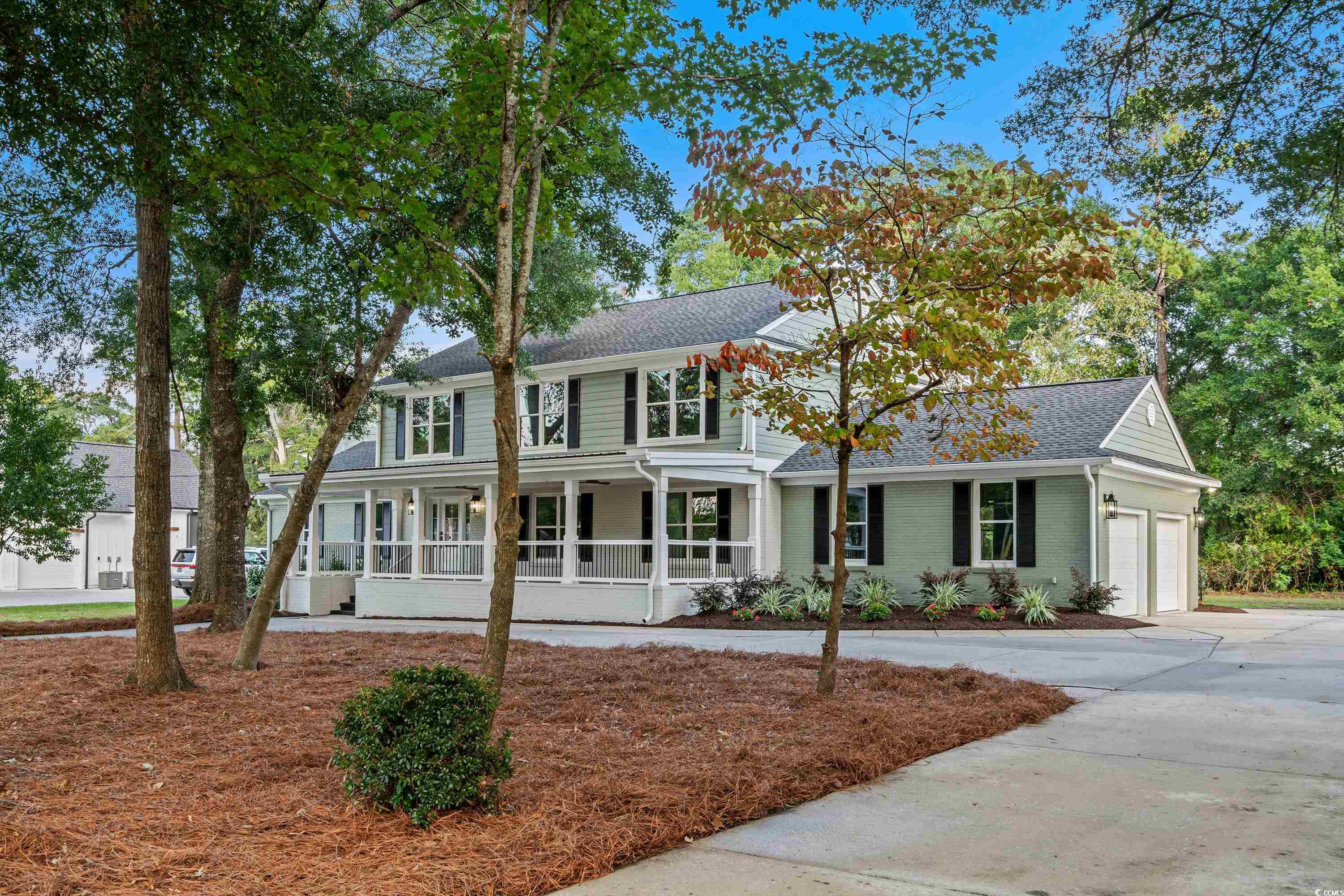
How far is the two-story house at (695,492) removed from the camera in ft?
58.6

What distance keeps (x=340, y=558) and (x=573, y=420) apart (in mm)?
8878

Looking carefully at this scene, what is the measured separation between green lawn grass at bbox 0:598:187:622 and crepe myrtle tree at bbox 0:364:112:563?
1432mm

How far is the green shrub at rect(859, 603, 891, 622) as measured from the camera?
16.9 metres

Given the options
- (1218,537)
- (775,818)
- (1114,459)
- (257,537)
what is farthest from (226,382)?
(257,537)

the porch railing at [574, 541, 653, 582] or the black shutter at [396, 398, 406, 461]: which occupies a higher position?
the black shutter at [396, 398, 406, 461]

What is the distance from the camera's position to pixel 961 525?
18188mm

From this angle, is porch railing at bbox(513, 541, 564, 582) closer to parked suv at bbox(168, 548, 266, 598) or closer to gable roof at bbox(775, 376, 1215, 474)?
gable roof at bbox(775, 376, 1215, 474)

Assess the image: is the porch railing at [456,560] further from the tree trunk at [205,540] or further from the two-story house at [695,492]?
the tree trunk at [205,540]

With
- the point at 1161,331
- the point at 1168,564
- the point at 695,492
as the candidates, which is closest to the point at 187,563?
the point at 695,492

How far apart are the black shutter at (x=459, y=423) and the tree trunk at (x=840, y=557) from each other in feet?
54.5

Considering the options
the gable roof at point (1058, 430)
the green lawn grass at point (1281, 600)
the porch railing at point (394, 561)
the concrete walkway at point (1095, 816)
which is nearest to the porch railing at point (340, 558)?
the porch railing at point (394, 561)

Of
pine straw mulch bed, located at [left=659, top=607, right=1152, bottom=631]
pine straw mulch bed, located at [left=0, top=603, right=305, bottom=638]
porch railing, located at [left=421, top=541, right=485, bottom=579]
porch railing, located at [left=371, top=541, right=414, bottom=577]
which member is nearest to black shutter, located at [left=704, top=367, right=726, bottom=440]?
pine straw mulch bed, located at [left=659, top=607, right=1152, bottom=631]

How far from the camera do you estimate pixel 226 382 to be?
15.6 meters

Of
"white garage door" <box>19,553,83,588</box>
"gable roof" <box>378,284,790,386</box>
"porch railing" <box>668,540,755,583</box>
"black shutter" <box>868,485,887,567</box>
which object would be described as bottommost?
"white garage door" <box>19,553,83,588</box>
